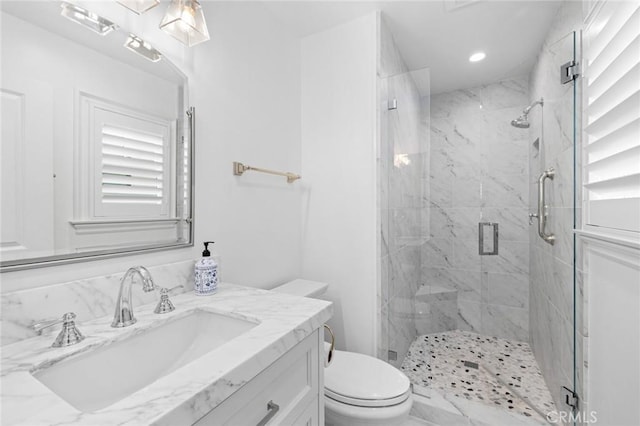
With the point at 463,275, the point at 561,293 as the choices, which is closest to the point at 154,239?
the point at 561,293

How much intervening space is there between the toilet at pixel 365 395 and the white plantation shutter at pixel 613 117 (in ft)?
3.35

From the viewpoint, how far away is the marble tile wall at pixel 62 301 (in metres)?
0.71

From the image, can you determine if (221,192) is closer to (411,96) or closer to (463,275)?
(411,96)

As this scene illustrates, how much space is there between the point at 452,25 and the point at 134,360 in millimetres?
2374

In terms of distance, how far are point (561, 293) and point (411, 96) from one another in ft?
4.72

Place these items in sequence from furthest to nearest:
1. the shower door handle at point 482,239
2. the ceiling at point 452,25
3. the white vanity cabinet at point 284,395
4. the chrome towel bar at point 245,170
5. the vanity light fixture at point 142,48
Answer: the shower door handle at point 482,239
the ceiling at point 452,25
the chrome towel bar at point 245,170
the vanity light fixture at point 142,48
the white vanity cabinet at point 284,395

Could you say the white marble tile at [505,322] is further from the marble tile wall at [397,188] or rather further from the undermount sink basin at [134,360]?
the undermount sink basin at [134,360]

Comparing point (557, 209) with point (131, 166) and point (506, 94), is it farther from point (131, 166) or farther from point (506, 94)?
point (131, 166)

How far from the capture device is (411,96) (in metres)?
1.90

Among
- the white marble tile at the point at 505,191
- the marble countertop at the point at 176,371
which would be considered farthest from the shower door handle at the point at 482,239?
the marble countertop at the point at 176,371

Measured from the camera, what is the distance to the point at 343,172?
1.82m

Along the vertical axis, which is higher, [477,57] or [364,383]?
[477,57]

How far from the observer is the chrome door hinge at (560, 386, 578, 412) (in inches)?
52.2

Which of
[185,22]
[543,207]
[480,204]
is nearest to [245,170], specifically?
[185,22]
